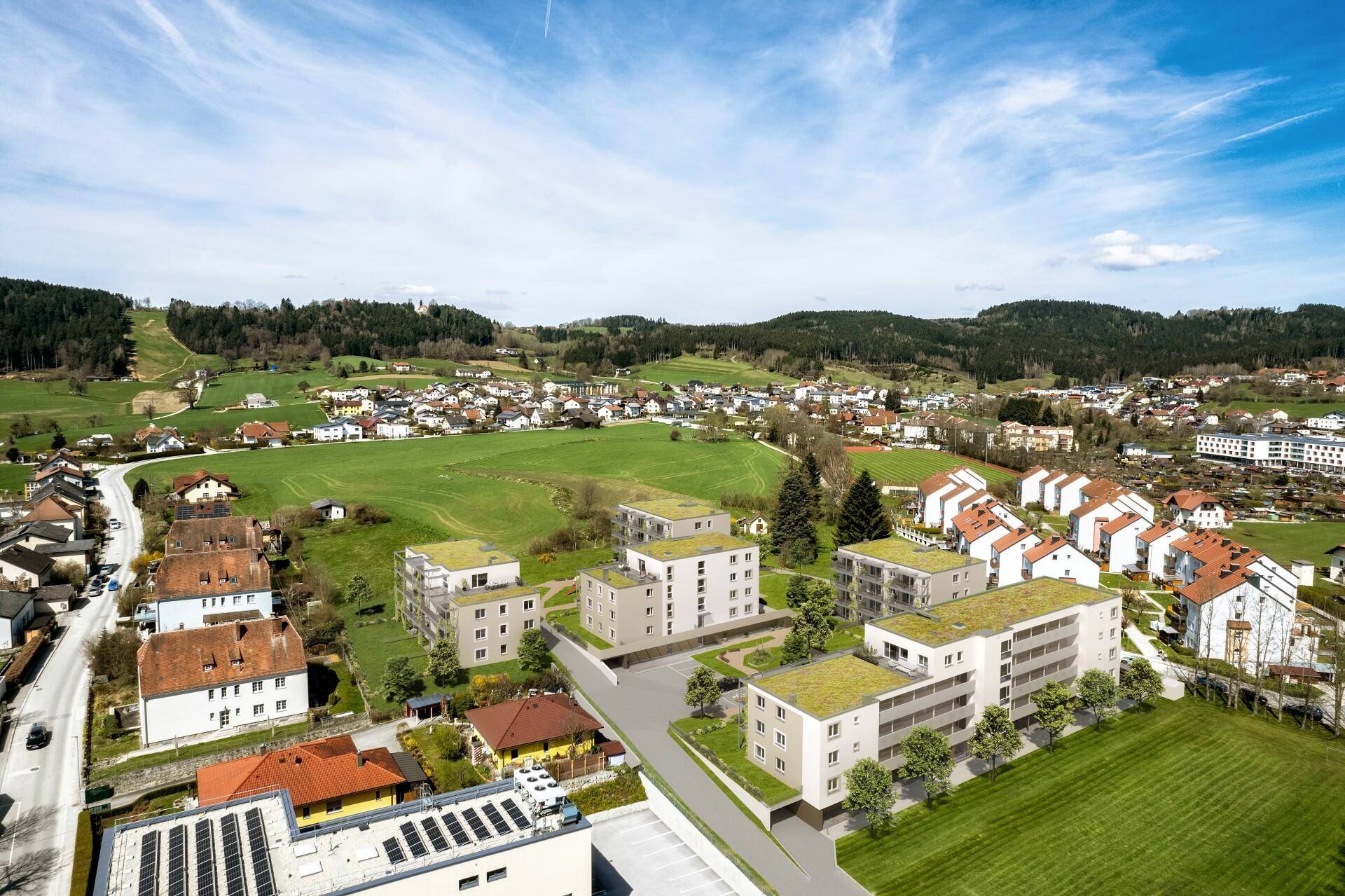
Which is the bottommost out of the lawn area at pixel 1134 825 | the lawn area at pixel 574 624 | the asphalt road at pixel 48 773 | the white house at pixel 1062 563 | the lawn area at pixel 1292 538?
the lawn area at pixel 1134 825

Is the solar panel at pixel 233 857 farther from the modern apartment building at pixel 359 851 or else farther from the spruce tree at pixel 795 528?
the spruce tree at pixel 795 528

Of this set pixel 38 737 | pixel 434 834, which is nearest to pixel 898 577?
→ pixel 434 834

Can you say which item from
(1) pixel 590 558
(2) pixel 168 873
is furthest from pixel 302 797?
(1) pixel 590 558

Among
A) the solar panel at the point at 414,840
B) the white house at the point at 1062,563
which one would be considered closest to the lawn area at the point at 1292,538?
the white house at the point at 1062,563

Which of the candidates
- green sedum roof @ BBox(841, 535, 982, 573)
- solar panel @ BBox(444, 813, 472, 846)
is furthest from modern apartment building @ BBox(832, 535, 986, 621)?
solar panel @ BBox(444, 813, 472, 846)

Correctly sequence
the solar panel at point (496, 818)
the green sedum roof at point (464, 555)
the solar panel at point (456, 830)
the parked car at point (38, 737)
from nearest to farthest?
the solar panel at point (456, 830) < the solar panel at point (496, 818) < the parked car at point (38, 737) < the green sedum roof at point (464, 555)

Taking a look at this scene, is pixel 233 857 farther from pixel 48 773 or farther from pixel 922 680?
pixel 922 680

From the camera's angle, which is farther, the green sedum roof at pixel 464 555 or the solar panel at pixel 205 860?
the green sedum roof at pixel 464 555

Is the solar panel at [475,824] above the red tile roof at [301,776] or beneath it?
above

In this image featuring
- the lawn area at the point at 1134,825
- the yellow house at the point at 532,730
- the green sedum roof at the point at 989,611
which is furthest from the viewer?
the green sedum roof at the point at 989,611

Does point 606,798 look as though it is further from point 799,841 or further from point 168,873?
point 168,873
